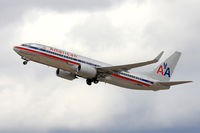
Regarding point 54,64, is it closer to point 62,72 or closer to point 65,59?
point 65,59

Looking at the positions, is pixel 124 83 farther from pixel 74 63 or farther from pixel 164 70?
pixel 164 70

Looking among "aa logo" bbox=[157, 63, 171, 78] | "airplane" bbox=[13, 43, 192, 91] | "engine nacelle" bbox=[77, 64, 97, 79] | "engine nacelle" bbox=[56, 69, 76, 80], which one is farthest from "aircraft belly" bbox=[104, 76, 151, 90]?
"engine nacelle" bbox=[56, 69, 76, 80]

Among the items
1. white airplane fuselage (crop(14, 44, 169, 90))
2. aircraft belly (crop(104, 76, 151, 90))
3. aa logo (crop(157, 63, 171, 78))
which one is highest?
aa logo (crop(157, 63, 171, 78))

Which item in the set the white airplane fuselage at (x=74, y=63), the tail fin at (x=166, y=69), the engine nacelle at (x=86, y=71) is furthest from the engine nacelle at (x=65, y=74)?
the tail fin at (x=166, y=69)

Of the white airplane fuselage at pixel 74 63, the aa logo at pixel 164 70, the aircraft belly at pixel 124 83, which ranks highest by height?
the aa logo at pixel 164 70

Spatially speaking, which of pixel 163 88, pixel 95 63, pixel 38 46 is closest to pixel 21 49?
pixel 38 46

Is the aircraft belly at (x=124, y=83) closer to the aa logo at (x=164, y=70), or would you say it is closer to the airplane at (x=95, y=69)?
the airplane at (x=95, y=69)

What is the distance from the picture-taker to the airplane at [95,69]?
6494 cm

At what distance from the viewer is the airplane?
6494 centimetres

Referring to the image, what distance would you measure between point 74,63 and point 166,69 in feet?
66.6

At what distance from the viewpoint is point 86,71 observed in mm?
67188

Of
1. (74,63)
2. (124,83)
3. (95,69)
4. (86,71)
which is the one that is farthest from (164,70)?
(74,63)

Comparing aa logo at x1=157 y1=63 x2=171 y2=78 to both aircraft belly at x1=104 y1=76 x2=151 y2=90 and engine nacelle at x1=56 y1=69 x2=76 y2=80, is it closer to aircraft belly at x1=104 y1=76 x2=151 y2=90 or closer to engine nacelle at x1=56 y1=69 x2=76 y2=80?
aircraft belly at x1=104 y1=76 x2=151 y2=90

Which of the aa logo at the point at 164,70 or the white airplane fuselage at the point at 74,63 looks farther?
the aa logo at the point at 164,70
